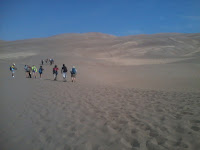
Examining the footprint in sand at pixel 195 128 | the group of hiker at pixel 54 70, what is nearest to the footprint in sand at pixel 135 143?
the footprint in sand at pixel 195 128

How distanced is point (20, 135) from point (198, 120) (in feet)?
17.6

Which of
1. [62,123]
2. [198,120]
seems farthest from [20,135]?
[198,120]

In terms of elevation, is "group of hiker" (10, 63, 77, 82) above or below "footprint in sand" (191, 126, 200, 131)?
above

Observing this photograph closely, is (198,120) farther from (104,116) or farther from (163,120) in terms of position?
(104,116)

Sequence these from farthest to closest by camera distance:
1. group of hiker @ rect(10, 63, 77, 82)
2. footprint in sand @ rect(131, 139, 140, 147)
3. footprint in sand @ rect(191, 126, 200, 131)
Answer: group of hiker @ rect(10, 63, 77, 82) < footprint in sand @ rect(191, 126, 200, 131) < footprint in sand @ rect(131, 139, 140, 147)

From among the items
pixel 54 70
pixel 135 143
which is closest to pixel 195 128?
pixel 135 143

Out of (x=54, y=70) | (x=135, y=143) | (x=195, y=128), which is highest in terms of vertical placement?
(x=54, y=70)

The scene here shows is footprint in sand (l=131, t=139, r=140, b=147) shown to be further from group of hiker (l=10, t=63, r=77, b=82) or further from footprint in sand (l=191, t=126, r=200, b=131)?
group of hiker (l=10, t=63, r=77, b=82)

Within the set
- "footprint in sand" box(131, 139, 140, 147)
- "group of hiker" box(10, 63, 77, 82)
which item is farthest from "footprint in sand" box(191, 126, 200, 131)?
"group of hiker" box(10, 63, 77, 82)

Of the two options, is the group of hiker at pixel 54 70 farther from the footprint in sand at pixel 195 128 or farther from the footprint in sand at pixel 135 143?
the footprint in sand at pixel 195 128

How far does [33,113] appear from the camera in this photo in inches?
249

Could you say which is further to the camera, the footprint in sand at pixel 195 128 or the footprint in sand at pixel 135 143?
the footprint in sand at pixel 195 128

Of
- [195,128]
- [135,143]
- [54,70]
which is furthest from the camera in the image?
[54,70]

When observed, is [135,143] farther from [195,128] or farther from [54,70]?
[54,70]
